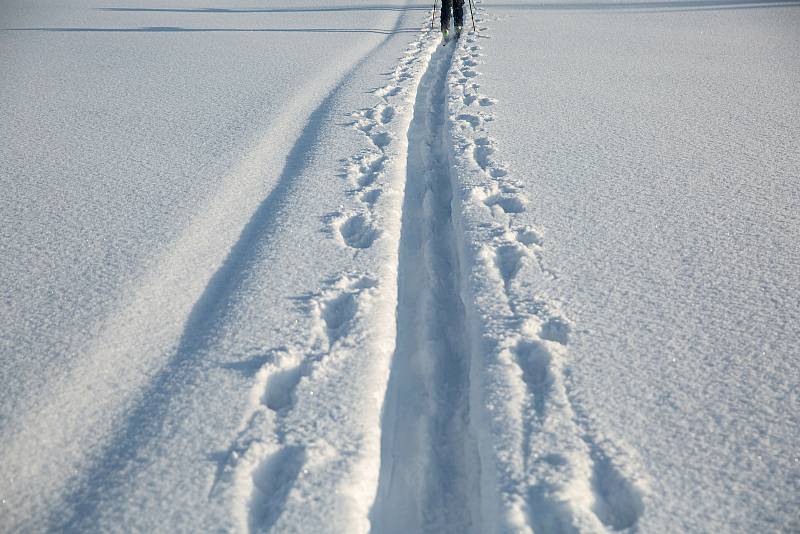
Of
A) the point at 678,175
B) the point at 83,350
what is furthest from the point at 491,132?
the point at 83,350

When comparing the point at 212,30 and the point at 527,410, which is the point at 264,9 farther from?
the point at 527,410

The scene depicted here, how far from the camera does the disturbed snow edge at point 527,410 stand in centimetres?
121

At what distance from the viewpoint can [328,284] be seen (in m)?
1.99

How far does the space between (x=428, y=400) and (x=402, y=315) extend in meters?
0.41

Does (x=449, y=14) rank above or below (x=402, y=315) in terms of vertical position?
above

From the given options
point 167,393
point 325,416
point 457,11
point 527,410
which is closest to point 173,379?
point 167,393

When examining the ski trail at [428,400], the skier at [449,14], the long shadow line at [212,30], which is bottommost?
the ski trail at [428,400]

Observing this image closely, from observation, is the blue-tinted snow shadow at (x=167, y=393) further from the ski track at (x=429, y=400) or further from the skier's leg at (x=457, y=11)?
the skier's leg at (x=457, y=11)

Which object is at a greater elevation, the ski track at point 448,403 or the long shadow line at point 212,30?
the long shadow line at point 212,30

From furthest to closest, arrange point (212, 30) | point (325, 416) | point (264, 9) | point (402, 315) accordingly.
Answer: point (264, 9), point (212, 30), point (402, 315), point (325, 416)

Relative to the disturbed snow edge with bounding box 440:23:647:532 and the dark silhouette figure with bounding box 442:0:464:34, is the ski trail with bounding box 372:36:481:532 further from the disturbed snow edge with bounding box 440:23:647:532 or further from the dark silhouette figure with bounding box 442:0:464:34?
the dark silhouette figure with bounding box 442:0:464:34

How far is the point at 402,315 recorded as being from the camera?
1.92 m

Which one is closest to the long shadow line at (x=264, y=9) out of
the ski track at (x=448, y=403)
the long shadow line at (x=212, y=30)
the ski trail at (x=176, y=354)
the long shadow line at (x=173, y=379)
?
the long shadow line at (x=212, y=30)

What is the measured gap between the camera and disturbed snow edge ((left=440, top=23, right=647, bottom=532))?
3.97ft
